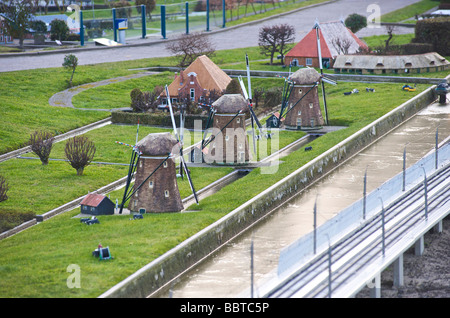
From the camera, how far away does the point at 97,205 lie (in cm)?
4222

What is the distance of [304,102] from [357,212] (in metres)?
27.5

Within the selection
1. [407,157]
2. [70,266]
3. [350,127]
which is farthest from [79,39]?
[70,266]

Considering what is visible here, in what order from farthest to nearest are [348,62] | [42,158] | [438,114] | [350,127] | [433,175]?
[348,62] → [438,114] → [350,127] → [42,158] → [433,175]

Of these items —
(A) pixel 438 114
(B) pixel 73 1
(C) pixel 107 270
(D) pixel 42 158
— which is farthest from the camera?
(B) pixel 73 1

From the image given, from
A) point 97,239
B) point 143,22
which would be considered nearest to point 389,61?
point 143,22

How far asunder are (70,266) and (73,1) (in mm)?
88484

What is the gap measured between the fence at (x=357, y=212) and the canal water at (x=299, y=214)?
154 cm

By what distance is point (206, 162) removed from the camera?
53.8 metres

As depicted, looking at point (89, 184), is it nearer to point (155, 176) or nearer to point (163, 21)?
point (155, 176)

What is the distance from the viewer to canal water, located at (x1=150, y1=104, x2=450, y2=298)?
35.6 m

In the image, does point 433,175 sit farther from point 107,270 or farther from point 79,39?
point 79,39

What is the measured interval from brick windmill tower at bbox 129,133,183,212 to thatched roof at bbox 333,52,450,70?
4061 centimetres

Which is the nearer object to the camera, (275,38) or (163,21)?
(275,38)

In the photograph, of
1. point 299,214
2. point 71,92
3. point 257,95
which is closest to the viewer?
point 299,214
